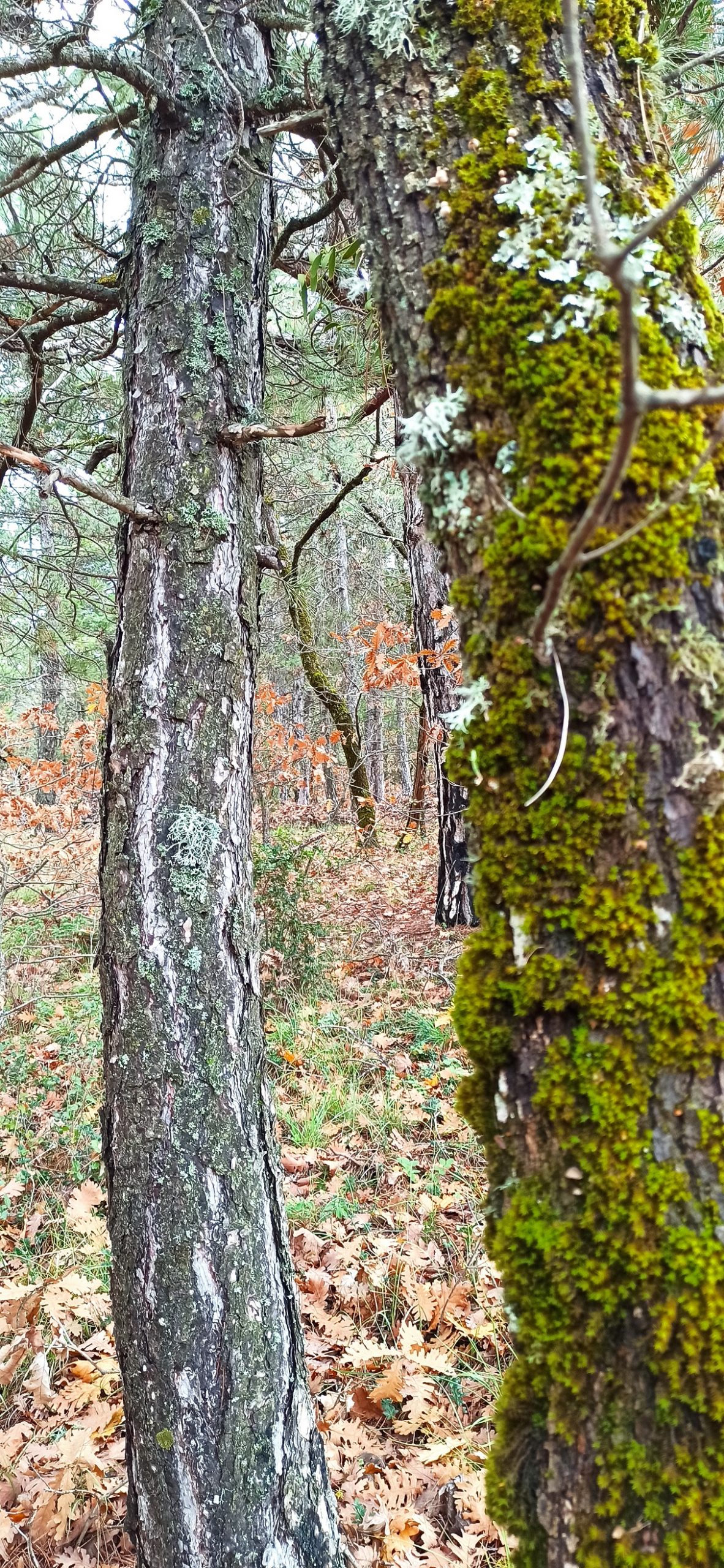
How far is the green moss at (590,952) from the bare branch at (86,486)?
49.8 inches

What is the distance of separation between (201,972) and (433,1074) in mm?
2679

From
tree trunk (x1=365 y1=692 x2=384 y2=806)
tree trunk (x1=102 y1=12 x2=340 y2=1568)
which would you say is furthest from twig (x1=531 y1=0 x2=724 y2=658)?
tree trunk (x1=365 y1=692 x2=384 y2=806)

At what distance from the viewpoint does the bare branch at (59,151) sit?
108 inches

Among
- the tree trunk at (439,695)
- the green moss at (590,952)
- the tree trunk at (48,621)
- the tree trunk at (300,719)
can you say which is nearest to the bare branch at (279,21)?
the tree trunk at (48,621)

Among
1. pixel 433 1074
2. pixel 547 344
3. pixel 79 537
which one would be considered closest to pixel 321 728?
pixel 433 1074

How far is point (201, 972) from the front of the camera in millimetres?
2230

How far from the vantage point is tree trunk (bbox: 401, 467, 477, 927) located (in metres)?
5.90

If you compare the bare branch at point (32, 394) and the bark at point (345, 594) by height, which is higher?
the bark at point (345, 594)

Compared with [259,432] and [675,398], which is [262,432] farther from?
[675,398]

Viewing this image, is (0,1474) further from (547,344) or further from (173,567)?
(547,344)

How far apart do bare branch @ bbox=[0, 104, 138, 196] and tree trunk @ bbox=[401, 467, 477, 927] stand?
3.05 metres

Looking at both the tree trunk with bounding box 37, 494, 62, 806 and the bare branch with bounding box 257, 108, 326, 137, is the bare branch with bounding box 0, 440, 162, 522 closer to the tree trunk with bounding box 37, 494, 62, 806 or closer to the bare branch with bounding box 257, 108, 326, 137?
the tree trunk with bounding box 37, 494, 62, 806

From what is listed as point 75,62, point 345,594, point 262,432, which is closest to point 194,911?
point 262,432

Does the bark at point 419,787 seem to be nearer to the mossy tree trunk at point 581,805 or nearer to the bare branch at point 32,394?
the bare branch at point 32,394
